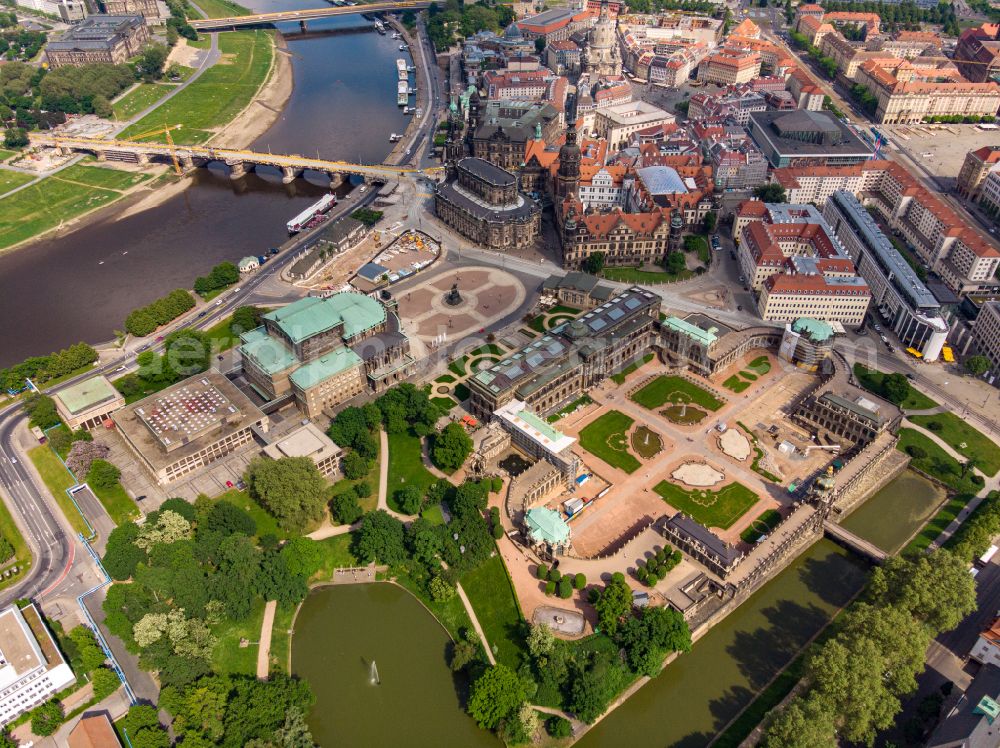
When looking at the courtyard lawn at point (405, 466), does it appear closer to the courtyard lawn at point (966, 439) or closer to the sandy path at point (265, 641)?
the sandy path at point (265, 641)

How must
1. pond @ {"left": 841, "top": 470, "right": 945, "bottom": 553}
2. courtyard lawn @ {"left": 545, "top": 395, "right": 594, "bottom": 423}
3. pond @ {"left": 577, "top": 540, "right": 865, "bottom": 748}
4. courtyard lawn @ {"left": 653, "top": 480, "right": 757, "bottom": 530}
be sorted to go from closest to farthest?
pond @ {"left": 577, "top": 540, "right": 865, "bottom": 748} → pond @ {"left": 841, "top": 470, "right": 945, "bottom": 553} → courtyard lawn @ {"left": 653, "top": 480, "right": 757, "bottom": 530} → courtyard lawn @ {"left": 545, "top": 395, "right": 594, "bottom": 423}

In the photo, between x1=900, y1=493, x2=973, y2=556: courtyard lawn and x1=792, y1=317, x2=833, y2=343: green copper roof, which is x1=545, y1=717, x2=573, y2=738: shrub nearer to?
x1=900, y1=493, x2=973, y2=556: courtyard lawn

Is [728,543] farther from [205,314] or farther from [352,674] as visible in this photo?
[205,314]

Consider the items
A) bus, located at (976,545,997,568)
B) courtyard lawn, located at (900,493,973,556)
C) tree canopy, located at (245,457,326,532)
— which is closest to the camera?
bus, located at (976,545,997,568)

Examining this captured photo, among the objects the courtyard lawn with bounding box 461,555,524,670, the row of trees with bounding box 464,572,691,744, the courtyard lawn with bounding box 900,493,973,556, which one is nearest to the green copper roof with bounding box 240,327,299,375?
the courtyard lawn with bounding box 461,555,524,670

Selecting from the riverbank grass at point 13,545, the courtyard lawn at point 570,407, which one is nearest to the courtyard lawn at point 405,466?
the courtyard lawn at point 570,407

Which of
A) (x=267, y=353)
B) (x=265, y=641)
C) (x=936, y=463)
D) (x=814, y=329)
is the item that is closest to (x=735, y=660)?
(x=936, y=463)

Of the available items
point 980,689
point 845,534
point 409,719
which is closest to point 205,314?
point 409,719
